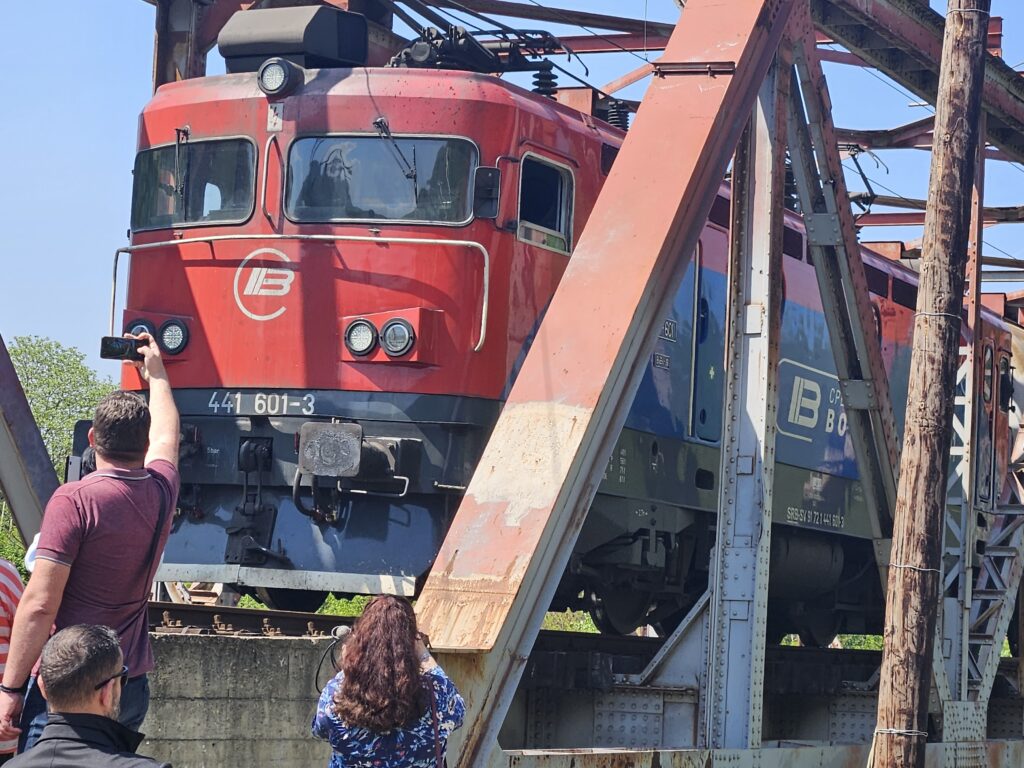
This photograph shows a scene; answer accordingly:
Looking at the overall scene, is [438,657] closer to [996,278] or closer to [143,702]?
[143,702]

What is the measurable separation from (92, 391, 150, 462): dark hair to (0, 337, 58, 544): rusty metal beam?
361 cm

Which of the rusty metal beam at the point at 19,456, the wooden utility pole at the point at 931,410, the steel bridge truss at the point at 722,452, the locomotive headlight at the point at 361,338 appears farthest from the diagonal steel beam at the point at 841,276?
the rusty metal beam at the point at 19,456

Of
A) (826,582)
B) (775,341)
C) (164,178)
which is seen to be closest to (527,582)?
(775,341)

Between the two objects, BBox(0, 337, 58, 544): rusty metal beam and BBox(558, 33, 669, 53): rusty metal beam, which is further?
BBox(558, 33, 669, 53): rusty metal beam

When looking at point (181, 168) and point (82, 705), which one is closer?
point (82, 705)

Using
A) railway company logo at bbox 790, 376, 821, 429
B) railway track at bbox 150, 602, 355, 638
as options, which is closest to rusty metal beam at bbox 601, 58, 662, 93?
railway company logo at bbox 790, 376, 821, 429

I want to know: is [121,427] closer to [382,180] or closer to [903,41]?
[382,180]

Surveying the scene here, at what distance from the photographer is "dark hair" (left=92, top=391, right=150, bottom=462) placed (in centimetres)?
496

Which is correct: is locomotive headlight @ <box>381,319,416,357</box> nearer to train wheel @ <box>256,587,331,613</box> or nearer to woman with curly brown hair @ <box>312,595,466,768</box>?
train wheel @ <box>256,587,331,613</box>

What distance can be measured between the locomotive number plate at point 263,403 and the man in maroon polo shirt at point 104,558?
445 centimetres

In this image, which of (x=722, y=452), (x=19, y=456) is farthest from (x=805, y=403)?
(x=19, y=456)

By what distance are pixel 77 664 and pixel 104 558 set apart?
3.50 feet

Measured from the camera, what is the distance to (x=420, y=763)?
4.96 metres

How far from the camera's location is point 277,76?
33.0 ft
